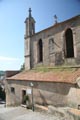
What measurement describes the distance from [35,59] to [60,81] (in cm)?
925

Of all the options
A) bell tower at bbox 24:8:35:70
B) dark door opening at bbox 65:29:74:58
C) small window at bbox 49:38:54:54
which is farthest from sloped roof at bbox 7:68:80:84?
bell tower at bbox 24:8:35:70

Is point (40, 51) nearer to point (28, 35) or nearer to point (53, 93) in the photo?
point (28, 35)

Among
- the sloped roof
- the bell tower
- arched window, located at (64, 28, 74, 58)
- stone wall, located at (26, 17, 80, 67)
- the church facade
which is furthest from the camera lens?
the bell tower

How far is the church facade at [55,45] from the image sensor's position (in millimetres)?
14867

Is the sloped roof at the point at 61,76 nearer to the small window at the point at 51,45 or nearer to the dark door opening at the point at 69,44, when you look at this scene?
the dark door opening at the point at 69,44

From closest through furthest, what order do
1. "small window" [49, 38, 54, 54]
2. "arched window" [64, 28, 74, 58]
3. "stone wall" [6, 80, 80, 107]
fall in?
1. "stone wall" [6, 80, 80, 107]
2. "arched window" [64, 28, 74, 58]
3. "small window" [49, 38, 54, 54]

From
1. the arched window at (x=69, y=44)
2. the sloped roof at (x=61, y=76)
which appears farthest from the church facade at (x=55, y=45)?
the sloped roof at (x=61, y=76)

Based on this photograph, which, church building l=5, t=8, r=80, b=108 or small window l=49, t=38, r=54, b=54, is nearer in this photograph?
church building l=5, t=8, r=80, b=108

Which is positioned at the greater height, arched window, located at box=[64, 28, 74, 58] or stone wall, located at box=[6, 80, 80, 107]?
arched window, located at box=[64, 28, 74, 58]

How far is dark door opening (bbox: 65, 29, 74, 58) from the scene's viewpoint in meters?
15.6

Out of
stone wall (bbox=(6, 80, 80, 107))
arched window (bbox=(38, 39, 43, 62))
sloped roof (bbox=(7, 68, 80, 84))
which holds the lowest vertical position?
stone wall (bbox=(6, 80, 80, 107))

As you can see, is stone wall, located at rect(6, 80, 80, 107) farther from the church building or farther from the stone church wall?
the stone church wall

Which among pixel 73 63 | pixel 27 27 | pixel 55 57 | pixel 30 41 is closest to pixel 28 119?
pixel 73 63

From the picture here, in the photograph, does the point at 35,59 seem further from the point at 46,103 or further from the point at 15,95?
the point at 46,103
